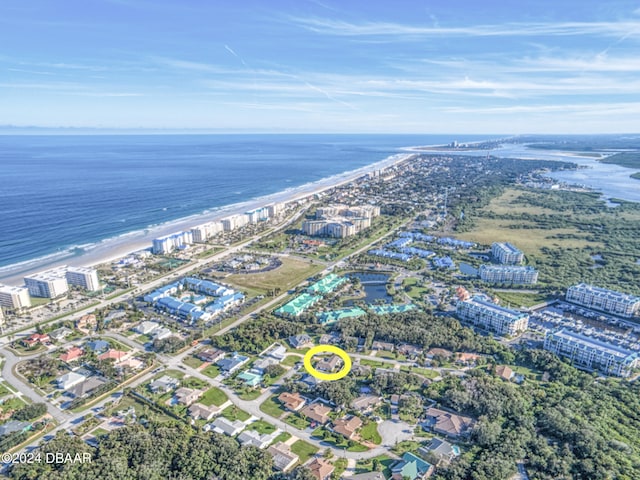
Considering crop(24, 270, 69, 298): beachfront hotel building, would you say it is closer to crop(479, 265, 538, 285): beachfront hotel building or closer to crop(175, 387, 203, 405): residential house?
crop(175, 387, 203, 405): residential house

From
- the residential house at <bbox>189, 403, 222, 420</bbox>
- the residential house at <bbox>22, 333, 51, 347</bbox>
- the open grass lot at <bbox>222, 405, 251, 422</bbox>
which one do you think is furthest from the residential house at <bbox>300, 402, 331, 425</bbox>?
the residential house at <bbox>22, 333, 51, 347</bbox>

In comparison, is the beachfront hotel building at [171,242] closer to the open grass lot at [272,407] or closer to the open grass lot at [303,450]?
the open grass lot at [272,407]

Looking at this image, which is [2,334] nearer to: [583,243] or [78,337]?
[78,337]

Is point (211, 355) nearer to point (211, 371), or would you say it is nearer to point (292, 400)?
point (211, 371)

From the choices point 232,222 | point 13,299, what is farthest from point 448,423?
point 232,222

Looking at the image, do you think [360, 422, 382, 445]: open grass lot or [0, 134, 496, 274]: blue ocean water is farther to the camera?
[0, 134, 496, 274]: blue ocean water

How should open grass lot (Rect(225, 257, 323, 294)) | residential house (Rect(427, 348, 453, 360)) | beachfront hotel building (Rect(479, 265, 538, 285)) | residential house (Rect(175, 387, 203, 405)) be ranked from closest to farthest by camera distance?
residential house (Rect(175, 387, 203, 405)) → residential house (Rect(427, 348, 453, 360)) → open grass lot (Rect(225, 257, 323, 294)) → beachfront hotel building (Rect(479, 265, 538, 285))

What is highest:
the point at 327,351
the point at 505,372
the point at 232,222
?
the point at 232,222

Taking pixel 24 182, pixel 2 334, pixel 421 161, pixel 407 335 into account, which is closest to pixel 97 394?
pixel 2 334
